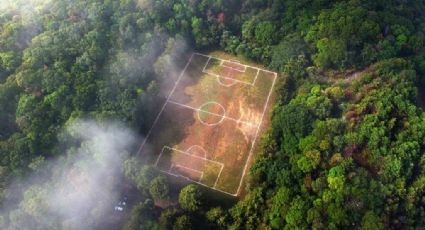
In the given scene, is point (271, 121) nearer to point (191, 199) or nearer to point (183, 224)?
point (191, 199)

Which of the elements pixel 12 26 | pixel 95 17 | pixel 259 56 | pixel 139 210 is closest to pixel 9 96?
pixel 12 26

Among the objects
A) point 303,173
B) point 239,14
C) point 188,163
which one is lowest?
point 188,163

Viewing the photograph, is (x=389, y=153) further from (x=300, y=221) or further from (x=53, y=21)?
(x=53, y=21)

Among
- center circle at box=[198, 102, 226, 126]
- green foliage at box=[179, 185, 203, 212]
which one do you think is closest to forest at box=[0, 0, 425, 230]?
green foliage at box=[179, 185, 203, 212]

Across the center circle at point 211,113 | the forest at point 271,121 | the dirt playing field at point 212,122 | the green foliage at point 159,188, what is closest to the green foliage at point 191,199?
the forest at point 271,121

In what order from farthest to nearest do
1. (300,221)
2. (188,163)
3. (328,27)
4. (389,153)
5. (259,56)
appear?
1. (259,56)
2. (328,27)
3. (188,163)
4. (389,153)
5. (300,221)

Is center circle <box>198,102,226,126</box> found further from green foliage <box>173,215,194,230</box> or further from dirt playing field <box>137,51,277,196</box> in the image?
green foliage <box>173,215,194,230</box>
